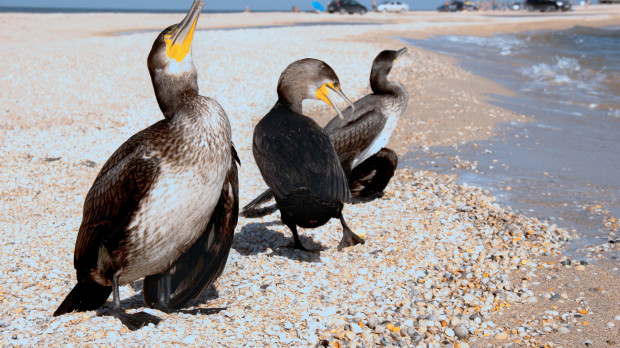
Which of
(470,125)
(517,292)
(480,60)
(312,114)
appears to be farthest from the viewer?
(480,60)

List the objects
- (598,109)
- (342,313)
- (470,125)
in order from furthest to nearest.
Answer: (598,109), (470,125), (342,313)

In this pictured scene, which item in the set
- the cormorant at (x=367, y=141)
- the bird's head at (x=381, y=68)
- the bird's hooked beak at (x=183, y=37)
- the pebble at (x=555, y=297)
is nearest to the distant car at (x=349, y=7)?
the bird's head at (x=381, y=68)

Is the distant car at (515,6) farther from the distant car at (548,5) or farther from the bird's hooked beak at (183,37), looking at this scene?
the bird's hooked beak at (183,37)

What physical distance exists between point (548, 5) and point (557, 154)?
58.8 meters

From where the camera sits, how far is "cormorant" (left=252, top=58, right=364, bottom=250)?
459cm

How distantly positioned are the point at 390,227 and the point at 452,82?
8.13 meters

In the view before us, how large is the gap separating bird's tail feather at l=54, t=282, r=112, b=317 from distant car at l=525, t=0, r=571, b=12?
208 ft

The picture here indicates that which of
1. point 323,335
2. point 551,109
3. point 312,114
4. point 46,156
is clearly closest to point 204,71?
point 312,114

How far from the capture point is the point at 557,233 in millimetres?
5324

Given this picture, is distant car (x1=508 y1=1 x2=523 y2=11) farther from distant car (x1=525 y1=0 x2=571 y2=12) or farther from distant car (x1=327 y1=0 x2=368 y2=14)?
distant car (x1=327 y1=0 x2=368 y2=14)

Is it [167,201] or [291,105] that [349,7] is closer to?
[291,105]

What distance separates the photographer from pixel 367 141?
642 cm

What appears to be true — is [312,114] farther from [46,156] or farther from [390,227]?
[390,227]

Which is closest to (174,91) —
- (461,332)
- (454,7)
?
(461,332)
